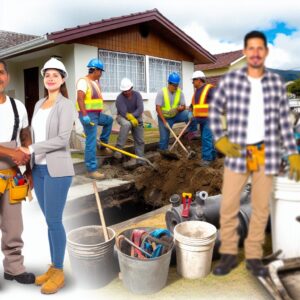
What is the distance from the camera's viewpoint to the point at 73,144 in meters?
5.70

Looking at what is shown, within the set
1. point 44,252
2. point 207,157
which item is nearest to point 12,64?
point 44,252

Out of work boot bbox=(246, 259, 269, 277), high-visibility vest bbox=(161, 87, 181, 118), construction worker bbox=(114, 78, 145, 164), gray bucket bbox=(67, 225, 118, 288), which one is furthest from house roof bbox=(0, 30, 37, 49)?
work boot bbox=(246, 259, 269, 277)

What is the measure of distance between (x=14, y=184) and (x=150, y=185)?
7.41 meters

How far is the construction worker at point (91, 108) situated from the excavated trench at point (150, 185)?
7.10ft

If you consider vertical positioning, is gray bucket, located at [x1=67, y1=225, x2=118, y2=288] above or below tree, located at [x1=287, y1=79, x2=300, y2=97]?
below

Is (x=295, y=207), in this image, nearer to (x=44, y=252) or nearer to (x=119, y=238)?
(x=44, y=252)

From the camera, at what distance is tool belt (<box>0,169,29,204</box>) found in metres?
3.95

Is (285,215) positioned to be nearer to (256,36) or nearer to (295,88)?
(295,88)

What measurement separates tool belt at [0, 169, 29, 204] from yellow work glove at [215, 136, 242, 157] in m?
2.98

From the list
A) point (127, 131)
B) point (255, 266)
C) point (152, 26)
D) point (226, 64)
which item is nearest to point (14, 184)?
point (152, 26)

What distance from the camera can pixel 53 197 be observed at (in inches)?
159

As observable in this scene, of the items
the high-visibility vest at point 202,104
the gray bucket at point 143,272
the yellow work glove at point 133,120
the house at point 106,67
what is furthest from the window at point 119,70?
the high-visibility vest at point 202,104

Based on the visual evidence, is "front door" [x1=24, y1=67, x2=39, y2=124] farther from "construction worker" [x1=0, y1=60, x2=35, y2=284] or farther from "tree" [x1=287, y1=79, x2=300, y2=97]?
"tree" [x1=287, y1=79, x2=300, y2=97]

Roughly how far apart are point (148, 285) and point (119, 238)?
2.59ft
